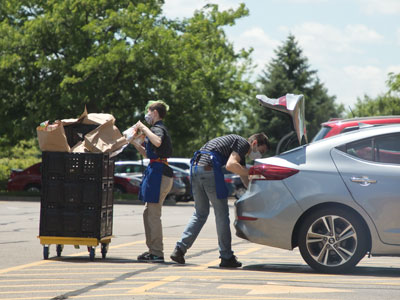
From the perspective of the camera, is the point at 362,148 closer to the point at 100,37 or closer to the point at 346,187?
the point at 346,187

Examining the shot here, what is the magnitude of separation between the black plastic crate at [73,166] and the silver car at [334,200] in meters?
1.78

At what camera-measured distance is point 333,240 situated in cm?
870

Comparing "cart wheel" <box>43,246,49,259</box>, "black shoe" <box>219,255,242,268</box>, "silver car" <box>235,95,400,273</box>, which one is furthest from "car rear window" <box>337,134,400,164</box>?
"cart wheel" <box>43,246,49,259</box>

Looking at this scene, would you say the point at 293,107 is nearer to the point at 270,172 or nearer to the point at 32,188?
the point at 270,172

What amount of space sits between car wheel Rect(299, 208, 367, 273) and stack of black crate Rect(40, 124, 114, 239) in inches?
92.5

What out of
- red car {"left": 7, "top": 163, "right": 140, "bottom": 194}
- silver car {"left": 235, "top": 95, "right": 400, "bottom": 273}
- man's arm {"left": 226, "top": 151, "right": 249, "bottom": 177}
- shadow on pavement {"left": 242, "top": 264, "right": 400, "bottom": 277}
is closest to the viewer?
silver car {"left": 235, "top": 95, "right": 400, "bottom": 273}

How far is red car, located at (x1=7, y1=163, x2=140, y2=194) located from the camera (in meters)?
31.2

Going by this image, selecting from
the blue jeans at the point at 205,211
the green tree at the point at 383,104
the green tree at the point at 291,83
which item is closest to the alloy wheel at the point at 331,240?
the blue jeans at the point at 205,211

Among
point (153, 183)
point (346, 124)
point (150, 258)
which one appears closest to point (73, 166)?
point (153, 183)

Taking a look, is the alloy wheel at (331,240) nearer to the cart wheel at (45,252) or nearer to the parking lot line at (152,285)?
the parking lot line at (152,285)

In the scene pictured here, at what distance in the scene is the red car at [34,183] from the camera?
102 ft

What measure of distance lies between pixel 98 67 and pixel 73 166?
2217cm

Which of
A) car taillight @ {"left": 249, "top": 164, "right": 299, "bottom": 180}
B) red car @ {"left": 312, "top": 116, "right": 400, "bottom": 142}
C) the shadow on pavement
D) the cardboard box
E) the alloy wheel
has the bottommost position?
the shadow on pavement

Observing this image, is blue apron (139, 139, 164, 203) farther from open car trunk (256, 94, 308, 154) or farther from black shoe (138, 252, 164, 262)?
open car trunk (256, 94, 308, 154)
